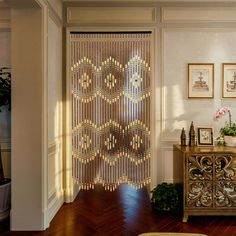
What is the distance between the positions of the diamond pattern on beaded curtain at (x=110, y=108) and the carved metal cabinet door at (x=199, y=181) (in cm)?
73

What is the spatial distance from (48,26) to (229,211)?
10.1ft

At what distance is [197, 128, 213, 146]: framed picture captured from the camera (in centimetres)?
370

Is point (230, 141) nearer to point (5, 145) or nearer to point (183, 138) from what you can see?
point (183, 138)

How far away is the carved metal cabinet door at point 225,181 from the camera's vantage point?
323 cm

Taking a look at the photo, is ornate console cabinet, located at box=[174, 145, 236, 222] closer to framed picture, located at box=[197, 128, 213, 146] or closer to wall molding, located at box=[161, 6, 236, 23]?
framed picture, located at box=[197, 128, 213, 146]

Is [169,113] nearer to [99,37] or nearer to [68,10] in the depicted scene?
[99,37]

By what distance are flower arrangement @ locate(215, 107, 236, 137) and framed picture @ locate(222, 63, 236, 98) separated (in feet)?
0.68

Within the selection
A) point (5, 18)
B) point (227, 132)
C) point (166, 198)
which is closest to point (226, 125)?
point (227, 132)

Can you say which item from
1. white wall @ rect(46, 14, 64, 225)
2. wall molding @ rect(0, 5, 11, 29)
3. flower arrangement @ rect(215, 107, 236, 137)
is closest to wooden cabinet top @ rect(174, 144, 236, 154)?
flower arrangement @ rect(215, 107, 236, 137)

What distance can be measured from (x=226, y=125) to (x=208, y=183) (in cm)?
98

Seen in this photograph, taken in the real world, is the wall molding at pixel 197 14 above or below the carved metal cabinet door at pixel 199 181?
above

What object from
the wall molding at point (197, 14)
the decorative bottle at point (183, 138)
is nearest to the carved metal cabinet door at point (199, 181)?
the decorative bottle at point (183, 138)

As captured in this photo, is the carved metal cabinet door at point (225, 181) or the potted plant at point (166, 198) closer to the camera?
the carved metal cabinet door at point (225, 181)

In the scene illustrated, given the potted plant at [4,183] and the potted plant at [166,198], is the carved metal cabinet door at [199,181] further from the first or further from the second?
the potted plant at [4,183]
